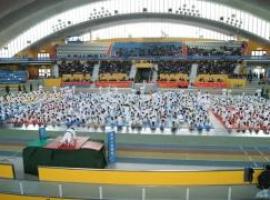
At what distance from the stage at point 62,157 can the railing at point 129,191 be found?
9.09 ft

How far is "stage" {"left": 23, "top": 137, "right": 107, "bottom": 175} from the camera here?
13102 mm

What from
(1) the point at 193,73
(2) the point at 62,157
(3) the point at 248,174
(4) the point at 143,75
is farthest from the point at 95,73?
(3) the point at 248,174

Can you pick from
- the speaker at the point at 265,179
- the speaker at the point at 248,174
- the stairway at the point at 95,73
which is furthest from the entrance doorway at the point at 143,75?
the speaker at the point at 265,179

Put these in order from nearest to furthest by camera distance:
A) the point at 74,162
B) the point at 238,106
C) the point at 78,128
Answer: the point at 74,162 → the point at 78,128 → the point at 238,106

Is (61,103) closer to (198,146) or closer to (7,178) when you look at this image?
(198,146)

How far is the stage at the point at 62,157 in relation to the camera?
13.1m

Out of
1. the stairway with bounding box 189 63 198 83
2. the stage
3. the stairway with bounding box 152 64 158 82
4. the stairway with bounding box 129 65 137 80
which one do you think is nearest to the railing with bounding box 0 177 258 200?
the stage

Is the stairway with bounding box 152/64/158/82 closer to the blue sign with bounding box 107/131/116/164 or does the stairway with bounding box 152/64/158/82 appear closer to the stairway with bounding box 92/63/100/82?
the stairway with bounding box 92/63/100/82

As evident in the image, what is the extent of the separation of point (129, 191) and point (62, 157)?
4102 mm

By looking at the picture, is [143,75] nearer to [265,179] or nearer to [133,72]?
[133,72]

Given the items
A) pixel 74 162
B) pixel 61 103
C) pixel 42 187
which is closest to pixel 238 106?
pixel 61 103

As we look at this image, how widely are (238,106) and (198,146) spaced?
9.30m

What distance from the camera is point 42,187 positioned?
10.2 metres

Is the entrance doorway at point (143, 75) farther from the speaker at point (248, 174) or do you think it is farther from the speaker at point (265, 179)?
the speaker at point (265, 179)
